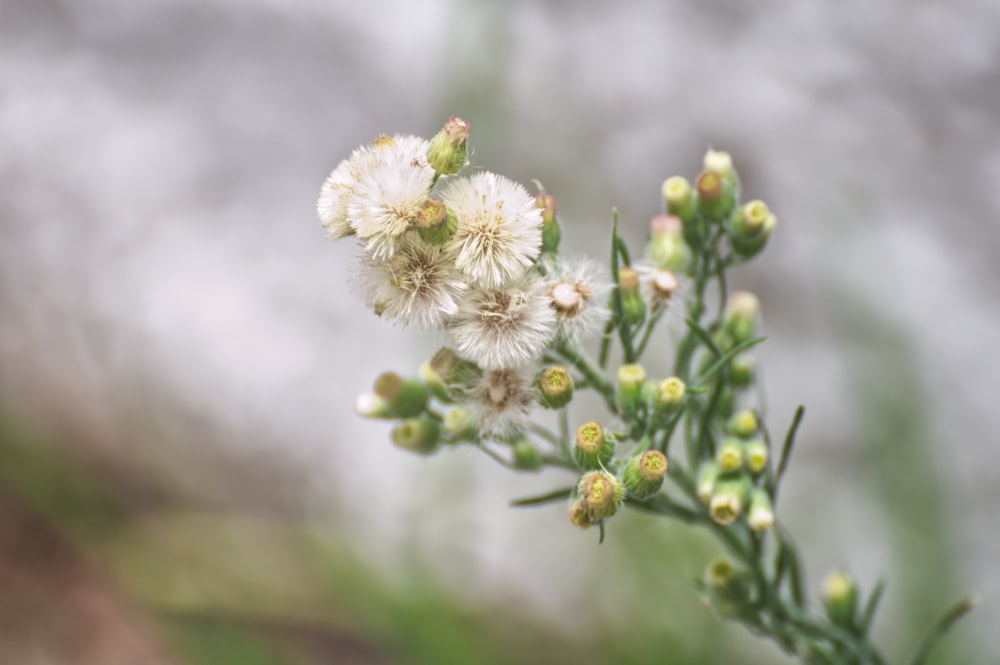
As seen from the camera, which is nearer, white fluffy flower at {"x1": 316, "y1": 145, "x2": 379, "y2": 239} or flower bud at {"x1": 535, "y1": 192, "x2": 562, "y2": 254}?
white fluffy flower at {"x1": 316, "y1": 145, "x2": 379, "y2": 239}

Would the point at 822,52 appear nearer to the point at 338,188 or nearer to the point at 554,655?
the point at 554,655

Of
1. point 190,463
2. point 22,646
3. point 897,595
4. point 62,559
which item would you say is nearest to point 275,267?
point 190,463

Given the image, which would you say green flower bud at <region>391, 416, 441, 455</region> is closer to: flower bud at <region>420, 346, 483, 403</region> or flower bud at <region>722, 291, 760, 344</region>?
flower bud at <region>420, 346, 483, 403</region>

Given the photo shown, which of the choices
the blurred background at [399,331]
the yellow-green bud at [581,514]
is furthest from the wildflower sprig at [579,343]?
the blurred background at [399,331]

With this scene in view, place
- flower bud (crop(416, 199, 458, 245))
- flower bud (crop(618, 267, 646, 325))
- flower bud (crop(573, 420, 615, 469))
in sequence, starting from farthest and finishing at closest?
1. flower bud (crop(618, 267, 646, 325))
2. flower bud (crop(573, 420, 615, 469))
3. flower bud (crop(416, 199, 458, 245))

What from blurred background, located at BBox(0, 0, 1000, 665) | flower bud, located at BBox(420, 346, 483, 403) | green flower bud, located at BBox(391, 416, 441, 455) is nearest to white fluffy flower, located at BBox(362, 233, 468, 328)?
flower bud, located at BBox(420, 346, 483, 403)
